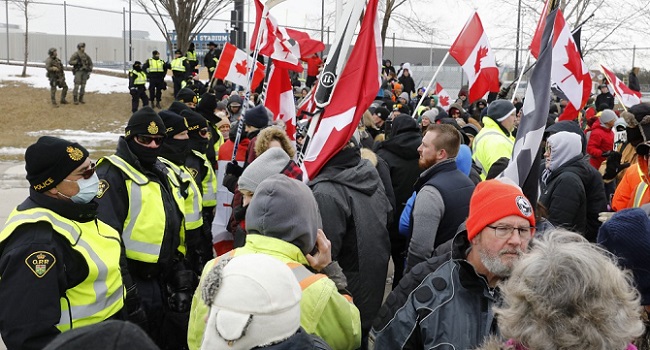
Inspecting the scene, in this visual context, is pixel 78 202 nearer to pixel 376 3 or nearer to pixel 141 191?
pixel 141 191

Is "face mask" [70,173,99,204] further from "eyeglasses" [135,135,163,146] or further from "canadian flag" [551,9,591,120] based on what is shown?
"canadian flag" [551,9,591,120]

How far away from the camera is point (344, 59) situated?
5.64 meters

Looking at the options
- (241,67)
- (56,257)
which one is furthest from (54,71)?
(56,257)

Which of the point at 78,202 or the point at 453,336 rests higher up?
the point at 78,202

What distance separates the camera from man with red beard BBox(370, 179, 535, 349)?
107 inches

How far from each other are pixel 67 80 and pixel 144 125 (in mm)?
25959

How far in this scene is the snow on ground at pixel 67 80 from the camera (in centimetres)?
2772

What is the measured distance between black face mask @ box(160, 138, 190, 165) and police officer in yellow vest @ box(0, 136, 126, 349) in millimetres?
1799

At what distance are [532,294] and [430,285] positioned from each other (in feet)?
2.37

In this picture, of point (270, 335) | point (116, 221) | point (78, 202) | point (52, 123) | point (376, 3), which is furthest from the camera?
point (52, 123)

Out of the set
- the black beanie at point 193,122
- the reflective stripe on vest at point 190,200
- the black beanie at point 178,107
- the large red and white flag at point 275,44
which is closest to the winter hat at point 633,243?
the reflective stripe on vest at point 190,200

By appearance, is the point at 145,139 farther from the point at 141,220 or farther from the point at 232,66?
the point at 232,66

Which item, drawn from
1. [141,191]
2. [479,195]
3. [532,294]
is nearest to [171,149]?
[141,191]

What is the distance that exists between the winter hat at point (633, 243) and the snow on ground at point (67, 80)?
2643 cm
